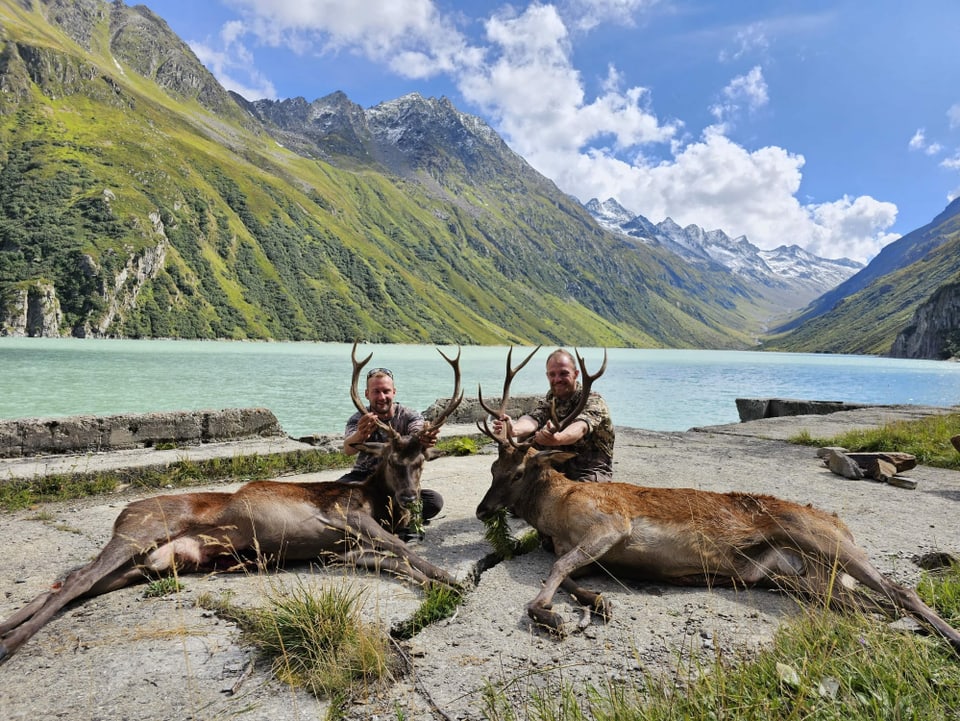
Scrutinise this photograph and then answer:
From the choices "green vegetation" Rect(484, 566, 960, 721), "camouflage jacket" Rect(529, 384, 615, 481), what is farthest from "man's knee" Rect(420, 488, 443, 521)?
"green vegetation" Rect(484, 566, 960, 721)

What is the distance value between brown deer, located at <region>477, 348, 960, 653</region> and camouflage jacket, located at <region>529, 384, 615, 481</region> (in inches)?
39.8

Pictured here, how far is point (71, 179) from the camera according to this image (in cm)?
15725

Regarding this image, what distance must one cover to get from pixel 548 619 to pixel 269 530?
2616 mm

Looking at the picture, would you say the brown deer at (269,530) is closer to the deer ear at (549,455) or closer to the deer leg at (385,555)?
the deer leg at (385,555)

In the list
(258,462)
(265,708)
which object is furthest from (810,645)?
(258,462)

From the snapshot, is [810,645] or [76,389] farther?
[76,389]

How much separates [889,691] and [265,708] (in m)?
3.15

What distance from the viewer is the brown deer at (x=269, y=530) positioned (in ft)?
15.6

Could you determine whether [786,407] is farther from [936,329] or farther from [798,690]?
[936,329]

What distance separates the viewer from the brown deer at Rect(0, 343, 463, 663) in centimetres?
475

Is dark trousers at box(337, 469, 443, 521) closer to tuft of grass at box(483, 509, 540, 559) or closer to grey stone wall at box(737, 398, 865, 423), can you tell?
tuft of grass at box(483, 509, 540, 559)

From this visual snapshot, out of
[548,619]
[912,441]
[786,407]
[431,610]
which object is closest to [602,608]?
[548,619]

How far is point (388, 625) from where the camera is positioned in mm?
4023

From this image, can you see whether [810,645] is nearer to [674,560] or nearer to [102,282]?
[674,560]
